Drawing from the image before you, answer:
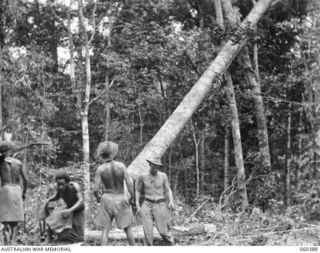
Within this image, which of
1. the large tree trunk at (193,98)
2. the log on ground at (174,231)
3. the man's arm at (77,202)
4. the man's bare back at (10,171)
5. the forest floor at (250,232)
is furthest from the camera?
the large tree trunk at (193,98)

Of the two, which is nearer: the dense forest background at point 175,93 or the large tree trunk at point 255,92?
the dense forest background at point 175,93

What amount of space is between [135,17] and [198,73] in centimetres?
630

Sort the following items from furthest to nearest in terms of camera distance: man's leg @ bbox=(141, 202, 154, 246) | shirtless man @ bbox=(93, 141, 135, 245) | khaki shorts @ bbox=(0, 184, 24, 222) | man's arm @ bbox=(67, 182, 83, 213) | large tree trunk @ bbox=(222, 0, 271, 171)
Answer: large tree trunk @ bbox=(222, 0, 271, 171)
man's leg @ bbox=(141, 202, 154, 246)
khaki shorts @ bbox=(0, 184, 24, 222)
shirtless man @ bbox=(93, 141, 135, 245)
man's arm @ bbox=(67, 182, 83, 213)

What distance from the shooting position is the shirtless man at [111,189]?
7.36 m

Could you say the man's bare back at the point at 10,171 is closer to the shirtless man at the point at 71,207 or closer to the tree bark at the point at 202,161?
the shirtless man at the point at 71,207

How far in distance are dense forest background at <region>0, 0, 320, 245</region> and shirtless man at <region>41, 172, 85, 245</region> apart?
3959 millimetres

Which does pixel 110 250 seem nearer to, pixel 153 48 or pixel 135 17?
pixel 153 48

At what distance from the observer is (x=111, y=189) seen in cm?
746

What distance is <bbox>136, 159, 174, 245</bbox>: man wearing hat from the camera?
796 cm

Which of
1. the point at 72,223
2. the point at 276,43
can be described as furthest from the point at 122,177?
the point at 276,43

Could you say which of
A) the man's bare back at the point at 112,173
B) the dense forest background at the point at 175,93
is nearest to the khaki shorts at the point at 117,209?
the man's bare back at the point at 112,173

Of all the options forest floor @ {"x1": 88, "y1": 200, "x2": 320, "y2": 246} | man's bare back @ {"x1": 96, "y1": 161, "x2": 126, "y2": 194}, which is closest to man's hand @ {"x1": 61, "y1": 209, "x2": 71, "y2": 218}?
man's bare back @ {"x1": 96, "y1": 161, "x2": 126, "y2": 194}

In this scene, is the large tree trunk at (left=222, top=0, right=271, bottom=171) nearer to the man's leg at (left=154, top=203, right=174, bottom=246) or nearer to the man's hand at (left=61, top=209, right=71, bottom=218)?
the man's leg at (left=154, top=203, right=174, bottom=246)

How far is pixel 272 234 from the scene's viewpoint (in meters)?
9.70
